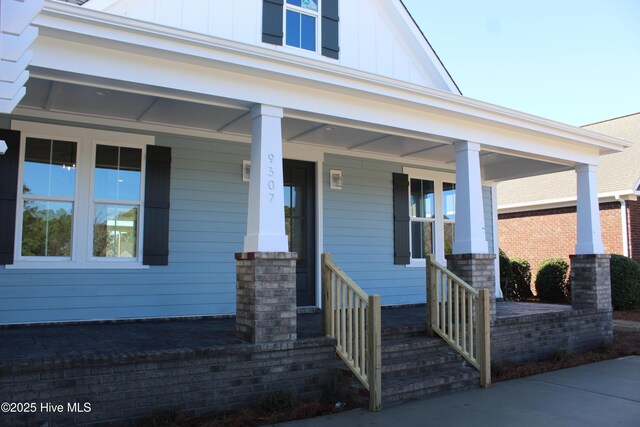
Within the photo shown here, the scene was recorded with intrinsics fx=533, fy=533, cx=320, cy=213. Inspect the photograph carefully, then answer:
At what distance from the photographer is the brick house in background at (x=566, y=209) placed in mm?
14188

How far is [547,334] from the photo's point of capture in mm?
7484

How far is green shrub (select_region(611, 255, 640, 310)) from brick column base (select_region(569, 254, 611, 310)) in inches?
185

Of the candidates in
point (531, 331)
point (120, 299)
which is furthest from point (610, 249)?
point (120, 299)

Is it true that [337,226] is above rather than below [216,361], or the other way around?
above

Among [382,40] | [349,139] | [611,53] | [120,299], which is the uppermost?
[611,53]

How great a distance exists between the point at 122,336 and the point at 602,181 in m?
14.0

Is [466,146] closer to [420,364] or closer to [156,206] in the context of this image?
[420,364]

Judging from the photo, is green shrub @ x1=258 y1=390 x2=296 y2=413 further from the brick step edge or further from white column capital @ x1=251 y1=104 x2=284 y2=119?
white column capital @ x1=251 y1=104 x2=284 y2=119

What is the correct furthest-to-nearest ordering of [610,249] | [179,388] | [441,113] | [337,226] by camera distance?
1. [610,249]
2. [337,226]
3. [441,113]
4. [179,388]

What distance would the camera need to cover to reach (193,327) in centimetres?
613

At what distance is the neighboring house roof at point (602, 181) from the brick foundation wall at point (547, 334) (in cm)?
724

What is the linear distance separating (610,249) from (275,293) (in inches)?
491

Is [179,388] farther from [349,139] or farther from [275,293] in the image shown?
[349,139]

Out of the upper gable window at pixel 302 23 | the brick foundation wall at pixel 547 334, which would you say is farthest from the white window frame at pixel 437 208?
the upper gable window at pixel 302 23
